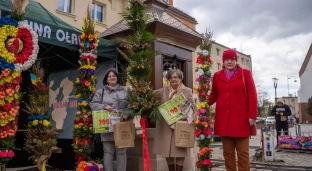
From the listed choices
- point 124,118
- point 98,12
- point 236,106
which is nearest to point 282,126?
point 236,106

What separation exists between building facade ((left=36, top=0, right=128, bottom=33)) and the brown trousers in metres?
12.0

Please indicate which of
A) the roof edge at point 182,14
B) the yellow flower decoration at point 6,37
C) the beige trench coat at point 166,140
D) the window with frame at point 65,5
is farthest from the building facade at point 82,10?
the beige trench coat at point 166,140

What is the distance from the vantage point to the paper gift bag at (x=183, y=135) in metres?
3.45

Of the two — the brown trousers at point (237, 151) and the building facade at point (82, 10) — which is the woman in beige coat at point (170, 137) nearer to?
the brown trousers at point (237, 151)

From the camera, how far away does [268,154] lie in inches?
270

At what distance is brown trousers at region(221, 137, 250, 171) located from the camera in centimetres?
337

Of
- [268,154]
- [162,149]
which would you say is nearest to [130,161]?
[162,149]

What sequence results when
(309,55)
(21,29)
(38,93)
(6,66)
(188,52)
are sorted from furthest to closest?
1. (309,55)
2. (188,52)
3. (38,93)
4. (21,29)
5. (6,66)

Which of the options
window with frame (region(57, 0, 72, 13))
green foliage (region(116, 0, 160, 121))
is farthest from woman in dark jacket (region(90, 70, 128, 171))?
window with frame (region(57, 0, 72, 13))

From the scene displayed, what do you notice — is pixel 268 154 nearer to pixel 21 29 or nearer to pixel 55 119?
pixel 55 119

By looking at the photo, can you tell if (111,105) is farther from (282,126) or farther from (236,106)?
(282,126)

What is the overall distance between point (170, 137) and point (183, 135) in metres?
0.20

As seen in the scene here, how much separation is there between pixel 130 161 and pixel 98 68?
2408 mm

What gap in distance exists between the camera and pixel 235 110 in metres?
3.43
